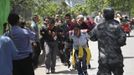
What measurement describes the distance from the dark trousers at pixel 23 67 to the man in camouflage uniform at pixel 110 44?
127 centimetres

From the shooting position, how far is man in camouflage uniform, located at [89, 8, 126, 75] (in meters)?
10.4

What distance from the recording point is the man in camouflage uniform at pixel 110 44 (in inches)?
411

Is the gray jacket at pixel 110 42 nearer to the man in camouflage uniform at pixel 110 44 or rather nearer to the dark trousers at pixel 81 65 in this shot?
the man in camouflage uniform at pixel 110 44

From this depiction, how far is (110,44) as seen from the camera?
1048 centimetres

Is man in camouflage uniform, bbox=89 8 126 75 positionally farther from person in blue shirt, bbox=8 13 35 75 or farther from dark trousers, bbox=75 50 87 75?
dark trousers, bbox=75 50 87 75

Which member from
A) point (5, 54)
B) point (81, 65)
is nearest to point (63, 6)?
point (81, 65)

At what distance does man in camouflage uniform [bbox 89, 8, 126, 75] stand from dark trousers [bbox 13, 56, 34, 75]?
1274 millimetres

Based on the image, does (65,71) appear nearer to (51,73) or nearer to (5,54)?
(51,73)

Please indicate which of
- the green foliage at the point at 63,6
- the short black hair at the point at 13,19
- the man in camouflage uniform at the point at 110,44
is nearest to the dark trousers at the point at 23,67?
the short black hair at the point at 13,19

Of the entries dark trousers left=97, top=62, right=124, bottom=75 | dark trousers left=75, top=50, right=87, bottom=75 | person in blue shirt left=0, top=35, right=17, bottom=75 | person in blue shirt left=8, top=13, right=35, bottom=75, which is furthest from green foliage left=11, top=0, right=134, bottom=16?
person in blue shirt left=0, top=35, right=17, bottom=75

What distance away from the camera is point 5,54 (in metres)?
7.75

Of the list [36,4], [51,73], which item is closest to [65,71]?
[51,73]

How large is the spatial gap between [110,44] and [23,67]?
1.66 m

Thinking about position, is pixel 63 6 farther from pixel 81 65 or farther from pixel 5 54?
pixel 5 54
